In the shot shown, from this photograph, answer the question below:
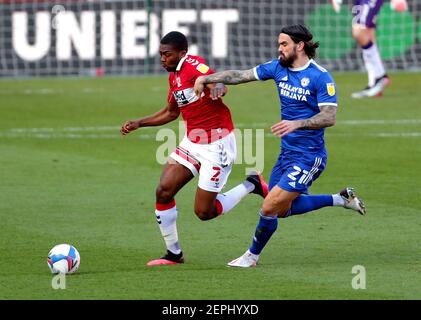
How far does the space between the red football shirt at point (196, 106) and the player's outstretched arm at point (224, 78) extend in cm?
35

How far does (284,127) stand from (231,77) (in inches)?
38.6

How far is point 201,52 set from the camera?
27422 mm

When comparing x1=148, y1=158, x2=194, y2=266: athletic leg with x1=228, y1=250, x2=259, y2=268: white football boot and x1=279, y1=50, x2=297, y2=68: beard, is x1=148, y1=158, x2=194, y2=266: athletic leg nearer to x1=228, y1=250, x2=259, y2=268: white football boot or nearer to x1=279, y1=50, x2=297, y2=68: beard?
x1=228, y1=250, x2=259, y2=268: white football boot

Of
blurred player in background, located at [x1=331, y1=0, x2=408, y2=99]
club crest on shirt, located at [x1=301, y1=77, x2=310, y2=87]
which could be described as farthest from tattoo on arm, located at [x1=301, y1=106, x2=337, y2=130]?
blurred player in background, located at [x1=331, y1=0, x2=408, y2=99]

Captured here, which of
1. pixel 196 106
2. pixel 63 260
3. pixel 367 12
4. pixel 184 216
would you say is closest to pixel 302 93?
pixel 196 106

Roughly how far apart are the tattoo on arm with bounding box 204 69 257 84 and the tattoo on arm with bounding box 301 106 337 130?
773mm

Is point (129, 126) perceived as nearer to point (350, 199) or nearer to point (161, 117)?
point (161, 117)

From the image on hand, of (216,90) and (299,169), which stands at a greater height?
(216,90)

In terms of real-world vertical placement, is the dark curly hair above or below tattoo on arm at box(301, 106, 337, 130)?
above

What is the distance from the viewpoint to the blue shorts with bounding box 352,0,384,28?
2234cm

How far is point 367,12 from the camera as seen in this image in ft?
73.2

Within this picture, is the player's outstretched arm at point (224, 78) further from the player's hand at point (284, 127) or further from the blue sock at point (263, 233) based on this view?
the blue sock at point (263, 233)
